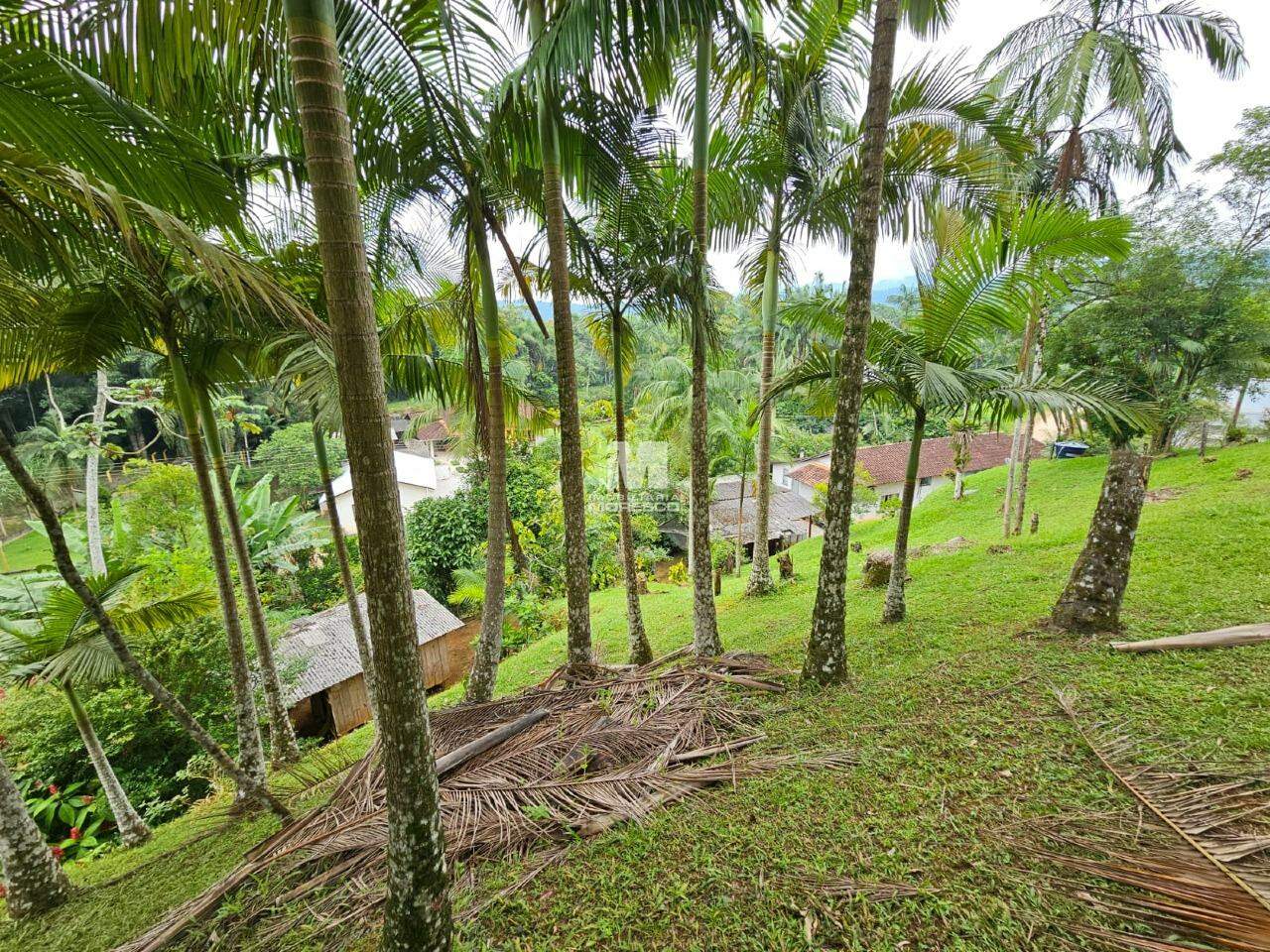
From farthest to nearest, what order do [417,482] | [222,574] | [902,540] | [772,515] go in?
[772,515], [417,482], [902,540], [222,574]

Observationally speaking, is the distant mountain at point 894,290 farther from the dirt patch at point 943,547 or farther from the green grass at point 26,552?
the green grass at point 26,552

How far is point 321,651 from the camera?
10820 millimetres

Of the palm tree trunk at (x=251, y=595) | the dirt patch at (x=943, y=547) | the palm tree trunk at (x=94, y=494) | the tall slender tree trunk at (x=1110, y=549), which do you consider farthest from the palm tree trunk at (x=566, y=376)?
the palm tree trunk at (x=94, y=494)

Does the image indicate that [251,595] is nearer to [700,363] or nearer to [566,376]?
[566,376]

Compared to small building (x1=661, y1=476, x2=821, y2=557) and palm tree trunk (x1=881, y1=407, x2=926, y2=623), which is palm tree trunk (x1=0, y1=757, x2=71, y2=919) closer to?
palm tree trunk (x1=881, y1=407, x2=926, y2=623)

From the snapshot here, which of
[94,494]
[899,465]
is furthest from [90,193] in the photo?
[899,465]

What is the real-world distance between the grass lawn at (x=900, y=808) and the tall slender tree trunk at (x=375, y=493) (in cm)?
60

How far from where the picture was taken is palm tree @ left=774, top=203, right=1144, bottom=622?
4.63 meters

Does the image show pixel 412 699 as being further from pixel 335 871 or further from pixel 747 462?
pixel 747 462

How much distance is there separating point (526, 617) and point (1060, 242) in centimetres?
1285

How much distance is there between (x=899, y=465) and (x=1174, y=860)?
26.3 metres

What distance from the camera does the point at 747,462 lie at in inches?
576

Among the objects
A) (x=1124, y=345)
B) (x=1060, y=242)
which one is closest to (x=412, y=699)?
(x=1060, y=242)

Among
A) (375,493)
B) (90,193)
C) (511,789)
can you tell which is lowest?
(511,789)
